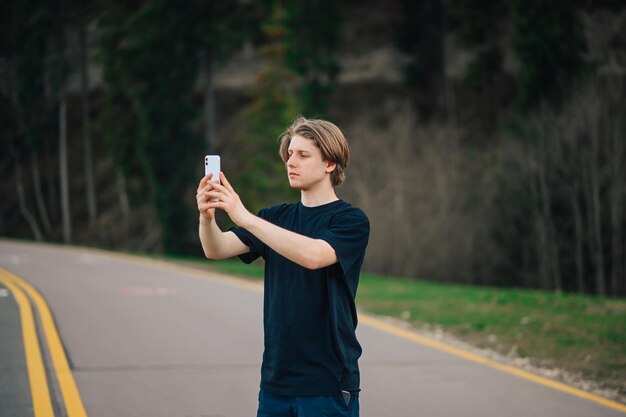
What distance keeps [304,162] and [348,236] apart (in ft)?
1.15

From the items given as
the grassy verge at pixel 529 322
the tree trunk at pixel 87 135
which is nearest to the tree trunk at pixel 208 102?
the tree trunk at pixel 87 135

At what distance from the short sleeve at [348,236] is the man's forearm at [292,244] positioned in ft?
0.24

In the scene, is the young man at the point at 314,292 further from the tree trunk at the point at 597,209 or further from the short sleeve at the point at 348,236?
the tree trunk at the point at 597,209

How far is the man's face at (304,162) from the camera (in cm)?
347

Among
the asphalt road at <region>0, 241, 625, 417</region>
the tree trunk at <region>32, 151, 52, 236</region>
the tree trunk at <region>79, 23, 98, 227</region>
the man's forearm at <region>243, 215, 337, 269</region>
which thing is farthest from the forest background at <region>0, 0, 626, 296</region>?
the man's forearm at <region>243, 215, 337, 269</region>

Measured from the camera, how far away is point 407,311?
1404cm

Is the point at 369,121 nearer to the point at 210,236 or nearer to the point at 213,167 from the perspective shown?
the point at 210,236

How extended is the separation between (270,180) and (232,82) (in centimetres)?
1903

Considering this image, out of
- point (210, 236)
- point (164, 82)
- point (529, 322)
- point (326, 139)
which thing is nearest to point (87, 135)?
point (164, 82)

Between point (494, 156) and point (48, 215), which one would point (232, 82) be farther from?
point (494, 156)

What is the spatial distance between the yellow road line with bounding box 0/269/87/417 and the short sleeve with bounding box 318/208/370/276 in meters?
3.95

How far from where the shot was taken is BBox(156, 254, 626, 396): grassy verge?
31.3ft

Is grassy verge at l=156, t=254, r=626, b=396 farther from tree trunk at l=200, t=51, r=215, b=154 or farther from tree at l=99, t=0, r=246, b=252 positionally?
tree trunk at l=200, t=51, r=215, b=154

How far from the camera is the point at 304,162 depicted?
3.48m
